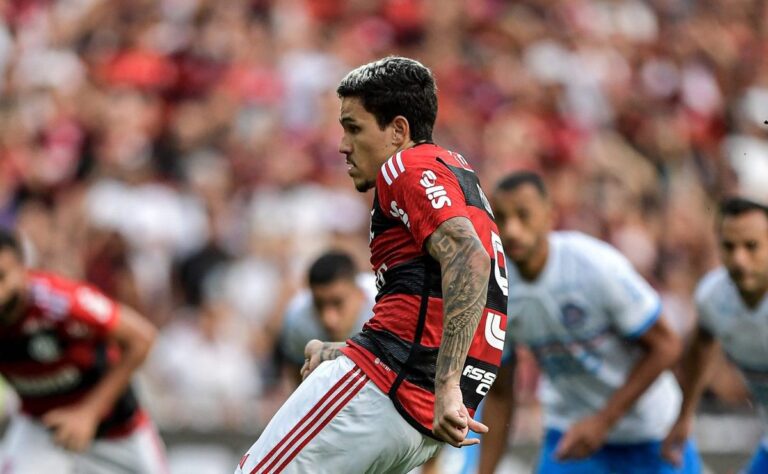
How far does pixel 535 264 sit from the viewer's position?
7074 mm

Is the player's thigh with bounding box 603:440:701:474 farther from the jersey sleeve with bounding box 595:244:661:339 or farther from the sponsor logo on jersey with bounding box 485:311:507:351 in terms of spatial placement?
the sponsor logo on jersey with bounding box 485:311:507:351

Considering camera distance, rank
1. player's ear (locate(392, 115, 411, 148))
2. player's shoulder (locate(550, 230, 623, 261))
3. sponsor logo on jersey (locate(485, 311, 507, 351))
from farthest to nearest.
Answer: player's shoulder (locate(550, 230, 623, 261)), player's ear (locate(392, 115, 411, 148)), sponsor logo on jersey (locate(485, 311, 507, 351))

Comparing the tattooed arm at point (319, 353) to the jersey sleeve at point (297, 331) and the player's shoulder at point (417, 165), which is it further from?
the jersey sleeve at point (297, 331)

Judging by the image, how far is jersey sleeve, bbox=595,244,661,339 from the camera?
271 inches

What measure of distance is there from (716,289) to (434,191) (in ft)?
10.4

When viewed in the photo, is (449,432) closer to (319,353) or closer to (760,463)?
(319,353)

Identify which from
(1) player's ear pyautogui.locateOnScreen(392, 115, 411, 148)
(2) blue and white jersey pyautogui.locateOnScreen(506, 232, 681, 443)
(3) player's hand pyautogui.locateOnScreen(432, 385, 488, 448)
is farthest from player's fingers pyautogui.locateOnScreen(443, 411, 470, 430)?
(2) blue and white jersey pyautogui.locateOnScreen(506, 232, 681, 443)

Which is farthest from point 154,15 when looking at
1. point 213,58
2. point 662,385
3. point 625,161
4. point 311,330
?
point 662,385

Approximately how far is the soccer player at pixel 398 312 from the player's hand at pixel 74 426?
303 centimetres

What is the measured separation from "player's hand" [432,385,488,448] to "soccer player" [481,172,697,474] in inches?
103

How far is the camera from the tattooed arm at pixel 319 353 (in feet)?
16.0

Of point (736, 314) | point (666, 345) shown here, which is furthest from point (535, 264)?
point (736, 314)

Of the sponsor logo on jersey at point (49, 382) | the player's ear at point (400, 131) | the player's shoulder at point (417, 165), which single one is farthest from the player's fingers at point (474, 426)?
the sponsor logo on jersey at point (49, 382)

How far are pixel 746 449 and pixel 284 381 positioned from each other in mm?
3769
